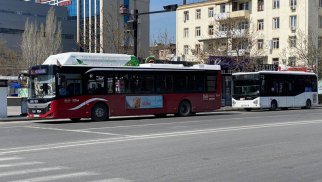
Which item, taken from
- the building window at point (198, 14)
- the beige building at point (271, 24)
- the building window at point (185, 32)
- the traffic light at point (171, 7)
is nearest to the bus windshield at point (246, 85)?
the traffic light at point (171, 7)

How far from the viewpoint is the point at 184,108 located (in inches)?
1126

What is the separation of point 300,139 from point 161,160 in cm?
613

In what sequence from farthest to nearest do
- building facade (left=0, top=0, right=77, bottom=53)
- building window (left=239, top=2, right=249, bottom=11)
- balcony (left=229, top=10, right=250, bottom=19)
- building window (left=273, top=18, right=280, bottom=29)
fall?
building facade (left=0, top=0, right=77, bottom=53) → building window (left=239, top=2, right=249, bottom=11) → balcony (left=229, top=10, right=250, bottom=19) → building window (left=273, top=18, right=280, bottom=29)

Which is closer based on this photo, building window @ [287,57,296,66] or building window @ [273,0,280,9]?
building window @ [287,57,296,66]

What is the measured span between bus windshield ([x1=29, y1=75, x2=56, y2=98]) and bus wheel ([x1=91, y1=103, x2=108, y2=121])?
232 cm

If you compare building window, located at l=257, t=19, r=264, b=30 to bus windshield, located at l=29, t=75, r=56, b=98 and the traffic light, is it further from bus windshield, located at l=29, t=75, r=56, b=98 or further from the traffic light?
bus windshield, located at l=29, t=75, r=56, b=98

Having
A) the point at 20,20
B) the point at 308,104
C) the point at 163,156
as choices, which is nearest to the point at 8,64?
the point at 20,20

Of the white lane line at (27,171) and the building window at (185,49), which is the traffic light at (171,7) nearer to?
the white lane line at (27,171)

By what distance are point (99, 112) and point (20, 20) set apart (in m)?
94.1

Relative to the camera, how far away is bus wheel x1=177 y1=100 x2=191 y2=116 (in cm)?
2827

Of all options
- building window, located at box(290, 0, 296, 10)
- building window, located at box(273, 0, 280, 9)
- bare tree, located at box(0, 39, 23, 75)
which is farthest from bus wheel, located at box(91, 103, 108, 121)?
building window, located at box(273, 0, 280, 9)

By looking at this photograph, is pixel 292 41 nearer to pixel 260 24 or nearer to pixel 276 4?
pixel 276 4

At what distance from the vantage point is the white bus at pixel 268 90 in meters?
36.3

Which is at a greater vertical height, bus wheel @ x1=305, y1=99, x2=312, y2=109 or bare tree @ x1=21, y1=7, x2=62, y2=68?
bare tree @ x1=21, y1=7, x2=62, y2=68
